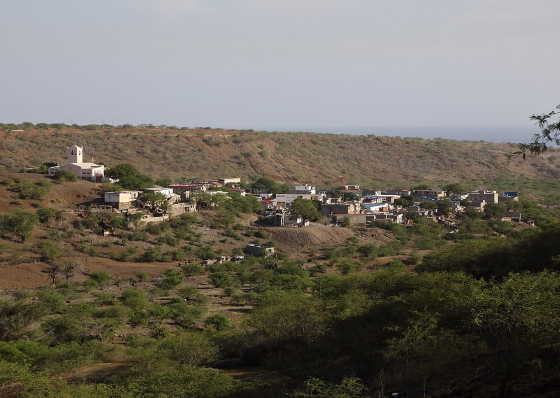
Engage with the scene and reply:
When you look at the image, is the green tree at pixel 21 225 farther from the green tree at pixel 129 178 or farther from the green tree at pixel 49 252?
the green tree at pixel 129 178

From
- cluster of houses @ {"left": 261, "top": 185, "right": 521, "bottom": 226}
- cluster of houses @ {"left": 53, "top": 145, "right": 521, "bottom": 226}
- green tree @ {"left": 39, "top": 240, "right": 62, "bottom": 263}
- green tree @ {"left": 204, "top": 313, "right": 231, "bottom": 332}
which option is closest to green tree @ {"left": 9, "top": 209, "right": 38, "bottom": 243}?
green tree @ {"left": 39, "top": 240, "right": 62, "bottom": 263}

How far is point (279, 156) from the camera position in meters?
86.4

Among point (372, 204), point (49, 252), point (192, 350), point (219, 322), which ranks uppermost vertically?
point (372, 204)

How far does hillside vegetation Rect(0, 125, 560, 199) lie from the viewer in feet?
231

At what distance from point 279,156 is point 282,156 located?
0.58 metres

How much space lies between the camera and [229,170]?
75.8 metres

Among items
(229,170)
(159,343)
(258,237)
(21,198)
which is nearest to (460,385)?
(159,343)

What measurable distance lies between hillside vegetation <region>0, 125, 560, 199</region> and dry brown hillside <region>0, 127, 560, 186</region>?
0.37 ft

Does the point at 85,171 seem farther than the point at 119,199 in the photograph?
Yes

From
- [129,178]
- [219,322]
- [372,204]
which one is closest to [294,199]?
[372,204]

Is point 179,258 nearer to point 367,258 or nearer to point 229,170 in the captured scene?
point 367,258

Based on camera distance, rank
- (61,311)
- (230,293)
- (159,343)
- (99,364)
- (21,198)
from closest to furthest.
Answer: (99,364) < (159,343) < (61,311) < (230,293) < (21,198)

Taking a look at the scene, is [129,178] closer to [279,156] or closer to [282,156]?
[279,156]

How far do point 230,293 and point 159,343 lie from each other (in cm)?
932
